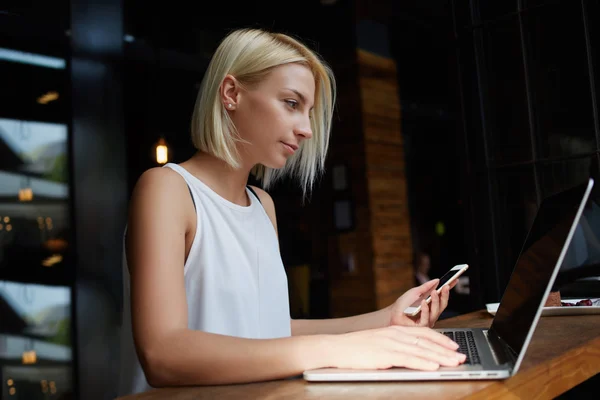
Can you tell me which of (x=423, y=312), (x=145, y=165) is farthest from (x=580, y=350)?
(x=145, y=165)

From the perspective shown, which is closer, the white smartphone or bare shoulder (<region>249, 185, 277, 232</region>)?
the white smartphone

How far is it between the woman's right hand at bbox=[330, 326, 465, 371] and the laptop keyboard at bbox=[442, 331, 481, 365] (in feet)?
0.11

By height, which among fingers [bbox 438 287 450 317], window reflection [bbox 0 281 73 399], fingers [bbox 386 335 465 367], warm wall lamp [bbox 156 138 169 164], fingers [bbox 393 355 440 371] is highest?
warm wall lamp [bbox 156 138 169 164]

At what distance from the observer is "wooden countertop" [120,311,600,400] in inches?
30.7

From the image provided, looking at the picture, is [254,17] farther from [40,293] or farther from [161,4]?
[40,293]

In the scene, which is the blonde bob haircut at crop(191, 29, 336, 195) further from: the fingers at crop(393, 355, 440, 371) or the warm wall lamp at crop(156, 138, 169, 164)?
the warm wall lamp at crop(156, 138, 169, 164)

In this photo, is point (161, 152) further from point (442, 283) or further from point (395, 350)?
point (395, 350)

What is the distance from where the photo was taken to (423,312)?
1295 mm

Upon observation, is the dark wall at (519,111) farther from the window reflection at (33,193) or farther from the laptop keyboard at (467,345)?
the window reflection at (33,193)

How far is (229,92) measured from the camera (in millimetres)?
1452

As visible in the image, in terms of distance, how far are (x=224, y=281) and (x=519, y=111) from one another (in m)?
1.66

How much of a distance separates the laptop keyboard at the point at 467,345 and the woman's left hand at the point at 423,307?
0.24ft

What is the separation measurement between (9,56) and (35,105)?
0.32 m

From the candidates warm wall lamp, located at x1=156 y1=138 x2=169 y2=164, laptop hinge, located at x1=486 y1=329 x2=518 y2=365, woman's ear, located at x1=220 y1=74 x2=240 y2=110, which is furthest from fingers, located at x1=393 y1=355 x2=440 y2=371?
warm wall lamp, located at x1=156 y1=138 x2=169 y2=164
